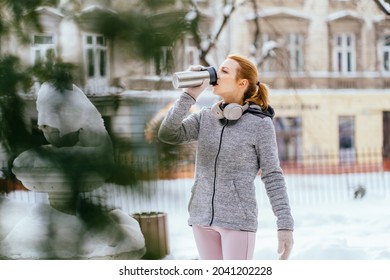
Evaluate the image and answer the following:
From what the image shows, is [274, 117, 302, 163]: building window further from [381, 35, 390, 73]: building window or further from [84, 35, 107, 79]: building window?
[84, 35, 107, 79]: building window

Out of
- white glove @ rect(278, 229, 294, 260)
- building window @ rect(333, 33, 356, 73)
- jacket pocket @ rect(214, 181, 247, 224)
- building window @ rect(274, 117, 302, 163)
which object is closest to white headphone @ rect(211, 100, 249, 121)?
jacket pocket @ rect(214, 181, 247, 224)

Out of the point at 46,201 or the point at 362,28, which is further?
the point at 362,28

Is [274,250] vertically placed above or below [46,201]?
below

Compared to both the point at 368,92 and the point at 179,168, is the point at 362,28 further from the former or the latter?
the point at 179,168

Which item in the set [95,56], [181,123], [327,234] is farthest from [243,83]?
[327,234]

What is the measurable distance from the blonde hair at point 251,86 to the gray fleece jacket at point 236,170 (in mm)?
32

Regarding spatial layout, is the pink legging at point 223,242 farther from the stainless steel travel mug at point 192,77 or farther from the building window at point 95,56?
the building window at point 95,56

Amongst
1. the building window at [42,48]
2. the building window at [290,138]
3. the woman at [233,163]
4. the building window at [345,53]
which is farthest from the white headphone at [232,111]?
the building window at [345,53]

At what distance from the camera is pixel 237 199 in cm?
120

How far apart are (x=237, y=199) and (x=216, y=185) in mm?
53

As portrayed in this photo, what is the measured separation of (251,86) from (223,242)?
342mm

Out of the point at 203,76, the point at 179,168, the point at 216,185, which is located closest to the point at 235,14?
the point at 179,168

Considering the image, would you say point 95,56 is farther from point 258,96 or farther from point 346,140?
point 346,140

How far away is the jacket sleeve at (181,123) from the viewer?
3.96 ft
